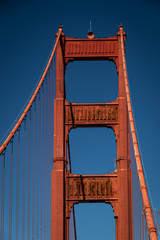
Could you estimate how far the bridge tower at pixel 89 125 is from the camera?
138 feet

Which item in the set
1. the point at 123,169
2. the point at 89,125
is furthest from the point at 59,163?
the point at 123,169

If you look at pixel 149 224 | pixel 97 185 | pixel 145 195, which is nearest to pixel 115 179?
pixel 97 185

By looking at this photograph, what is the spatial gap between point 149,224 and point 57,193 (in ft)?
61.4

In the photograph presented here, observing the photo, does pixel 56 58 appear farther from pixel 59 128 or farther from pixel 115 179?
pixel 115 179

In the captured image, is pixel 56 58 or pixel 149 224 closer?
pixel 149 224

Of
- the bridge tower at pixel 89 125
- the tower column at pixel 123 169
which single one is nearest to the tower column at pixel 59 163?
the bridge tower at pixel 89 125

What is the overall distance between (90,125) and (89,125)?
51 millimetres

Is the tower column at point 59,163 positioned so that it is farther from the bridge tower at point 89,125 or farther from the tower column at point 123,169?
the tower column at point 123,169

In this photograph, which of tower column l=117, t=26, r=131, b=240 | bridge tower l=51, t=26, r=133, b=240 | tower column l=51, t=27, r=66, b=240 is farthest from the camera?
bridge tower l=51, t=26, r=133, b=240

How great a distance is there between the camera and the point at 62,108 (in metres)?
43.6

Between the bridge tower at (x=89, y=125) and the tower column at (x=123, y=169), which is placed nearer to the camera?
the tower column at (x=123, y=169)

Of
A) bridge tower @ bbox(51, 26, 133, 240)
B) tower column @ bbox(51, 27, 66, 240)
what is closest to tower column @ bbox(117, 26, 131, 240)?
bridge tower @ bbox(51, 26, 133, 240)

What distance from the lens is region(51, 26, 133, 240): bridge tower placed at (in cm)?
4200

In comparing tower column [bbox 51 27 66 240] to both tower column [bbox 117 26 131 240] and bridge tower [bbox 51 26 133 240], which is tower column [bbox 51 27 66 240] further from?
tower column [bbox 117 26 131 240]
